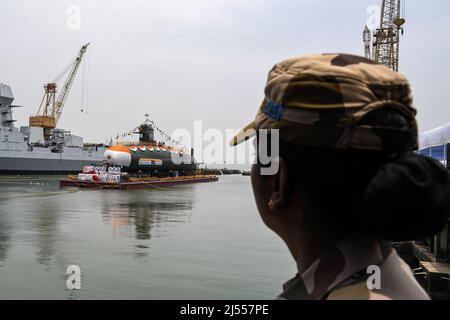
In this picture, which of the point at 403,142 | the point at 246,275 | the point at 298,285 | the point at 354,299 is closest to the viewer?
the point at 354,299

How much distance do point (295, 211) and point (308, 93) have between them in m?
0.41

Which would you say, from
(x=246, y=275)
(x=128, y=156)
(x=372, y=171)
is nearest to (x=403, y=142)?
(x=372, y=171)

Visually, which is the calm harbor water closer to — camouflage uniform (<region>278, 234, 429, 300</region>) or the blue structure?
the blue structure

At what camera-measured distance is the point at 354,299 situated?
A: 131 centimetres

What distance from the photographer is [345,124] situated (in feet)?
4.48

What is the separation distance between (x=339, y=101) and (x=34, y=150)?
79636mm

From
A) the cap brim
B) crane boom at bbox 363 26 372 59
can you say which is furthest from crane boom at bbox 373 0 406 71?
the cap brim

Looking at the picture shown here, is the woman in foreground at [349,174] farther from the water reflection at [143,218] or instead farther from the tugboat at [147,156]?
the tugboat at [147,156]

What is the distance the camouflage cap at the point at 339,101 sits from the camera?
1.36 m

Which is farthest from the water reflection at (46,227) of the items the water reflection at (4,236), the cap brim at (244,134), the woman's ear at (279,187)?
the woman's ear at (279,187)

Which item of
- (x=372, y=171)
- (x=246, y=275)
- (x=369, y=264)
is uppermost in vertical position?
(x=372, y=171)

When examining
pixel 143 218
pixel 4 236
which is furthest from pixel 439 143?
pixel 143 218

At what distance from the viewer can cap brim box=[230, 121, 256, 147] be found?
177 cm

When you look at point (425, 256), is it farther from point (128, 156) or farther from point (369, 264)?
point (128, 156)
